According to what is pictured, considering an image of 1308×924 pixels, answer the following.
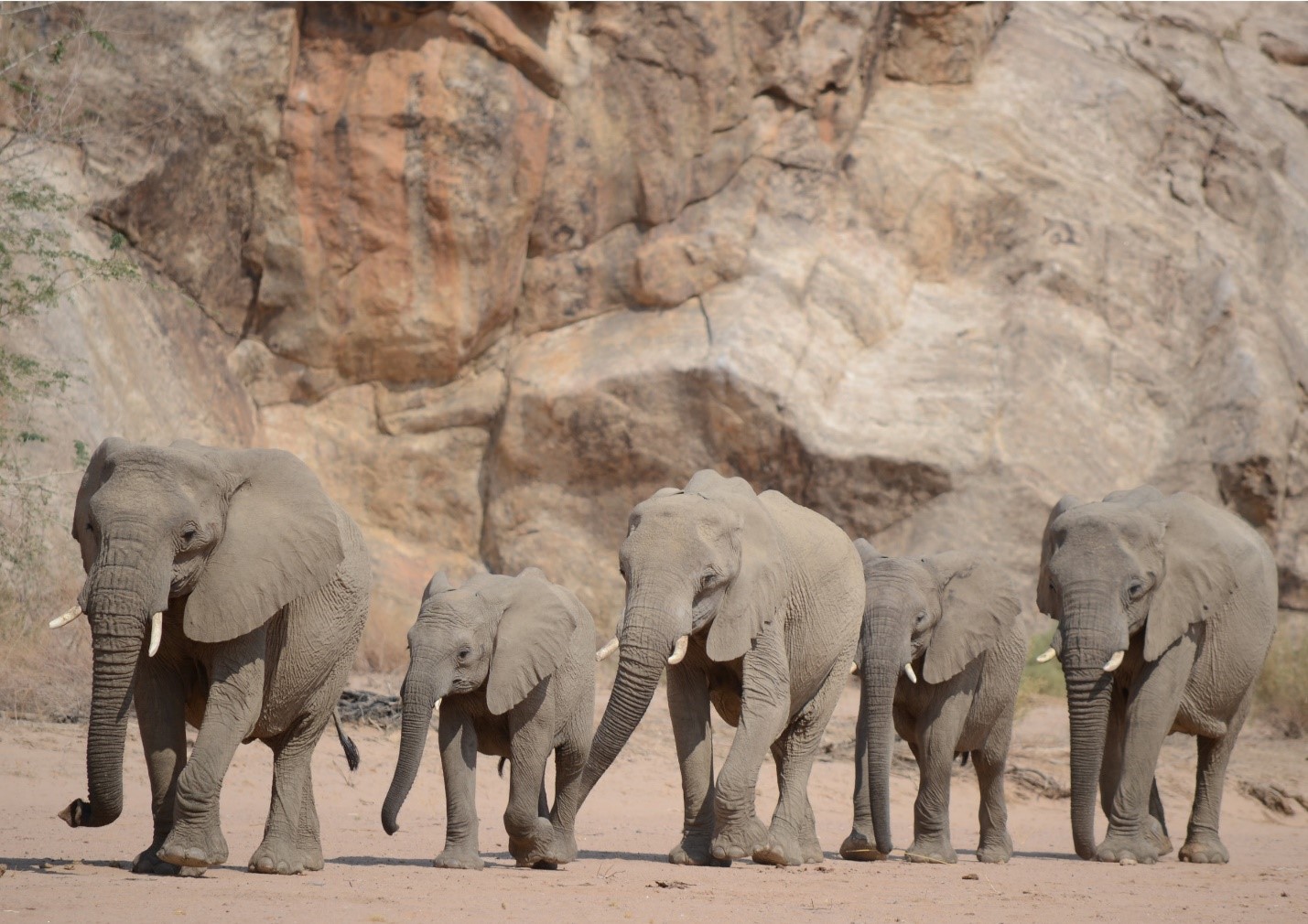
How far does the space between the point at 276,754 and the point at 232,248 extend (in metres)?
12.3

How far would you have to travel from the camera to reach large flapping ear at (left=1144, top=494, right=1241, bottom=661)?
10477mm

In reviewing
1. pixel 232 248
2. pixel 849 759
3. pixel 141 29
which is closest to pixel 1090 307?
pixel 849 759

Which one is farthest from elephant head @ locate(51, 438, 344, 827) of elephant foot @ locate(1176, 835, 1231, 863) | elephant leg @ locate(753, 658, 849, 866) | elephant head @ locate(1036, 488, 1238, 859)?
elephant foot @ locate(1176, 835, 1231, 863)

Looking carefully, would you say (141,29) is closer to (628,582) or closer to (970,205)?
(970,205)

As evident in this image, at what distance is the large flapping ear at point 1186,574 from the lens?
10.5 metres

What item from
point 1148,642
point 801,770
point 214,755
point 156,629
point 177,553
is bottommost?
point 801,770

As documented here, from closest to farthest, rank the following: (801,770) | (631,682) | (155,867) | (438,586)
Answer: (155,867) < (631,682) < (438,586) < (801,770)

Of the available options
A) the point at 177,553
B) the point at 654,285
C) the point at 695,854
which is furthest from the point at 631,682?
the point at 654,285

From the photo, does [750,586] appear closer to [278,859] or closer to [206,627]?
[278,859]

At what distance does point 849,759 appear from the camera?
50.8ft

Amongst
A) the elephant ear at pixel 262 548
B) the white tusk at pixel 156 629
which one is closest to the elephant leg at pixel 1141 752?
the elephant ear at pixel 262 548

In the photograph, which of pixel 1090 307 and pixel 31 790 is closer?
pixel 31 790

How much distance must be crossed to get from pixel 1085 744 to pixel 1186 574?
1315mm

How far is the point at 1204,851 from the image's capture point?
1094 centimetres
